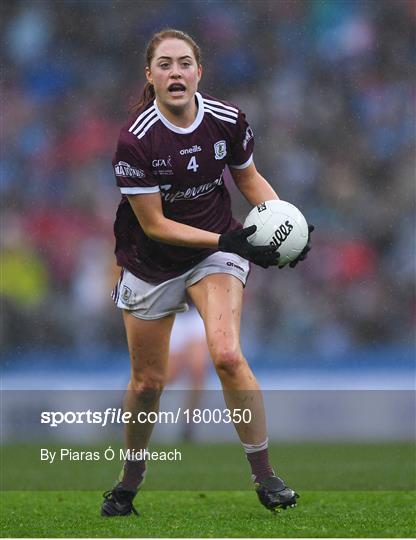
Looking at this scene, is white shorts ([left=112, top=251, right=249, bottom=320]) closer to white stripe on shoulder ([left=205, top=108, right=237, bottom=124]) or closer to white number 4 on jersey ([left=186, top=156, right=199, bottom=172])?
white number 4 on jersey ([left=186, top=156, right=199, bottom=172])

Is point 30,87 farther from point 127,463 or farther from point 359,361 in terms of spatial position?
point 127,463

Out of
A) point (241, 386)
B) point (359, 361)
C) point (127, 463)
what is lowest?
point (359, 361)

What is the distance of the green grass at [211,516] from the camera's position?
431cm

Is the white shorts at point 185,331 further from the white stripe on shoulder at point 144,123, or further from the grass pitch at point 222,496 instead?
the white stripe on shoulder at point 144,123

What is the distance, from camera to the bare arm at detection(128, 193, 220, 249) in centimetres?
468

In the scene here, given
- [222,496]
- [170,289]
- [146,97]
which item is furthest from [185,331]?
[146,97]

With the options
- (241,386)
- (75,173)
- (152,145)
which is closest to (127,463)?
(241,386)

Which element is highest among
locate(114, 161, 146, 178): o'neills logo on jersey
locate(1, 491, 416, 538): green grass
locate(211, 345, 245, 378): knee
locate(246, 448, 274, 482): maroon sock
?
locate(114, 161, 146, 178): o'neills logo on jersey

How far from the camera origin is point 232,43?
1257cm

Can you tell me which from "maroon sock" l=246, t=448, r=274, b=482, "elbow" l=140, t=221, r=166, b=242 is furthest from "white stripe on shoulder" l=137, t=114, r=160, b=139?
"maroon sock" l=246, t=448, r=274, b=482

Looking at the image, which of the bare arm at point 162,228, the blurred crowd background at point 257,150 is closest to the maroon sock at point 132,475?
the bare arm at point 162,228

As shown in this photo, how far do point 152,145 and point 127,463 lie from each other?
145 centimetres

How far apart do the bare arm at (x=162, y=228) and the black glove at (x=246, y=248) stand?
68mm

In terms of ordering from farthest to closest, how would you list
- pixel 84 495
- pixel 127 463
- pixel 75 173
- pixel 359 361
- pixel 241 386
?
pixel 75 173 < pixel 359 361 < pixel 84 495 < pixel 127 463 < pixel 241 386
